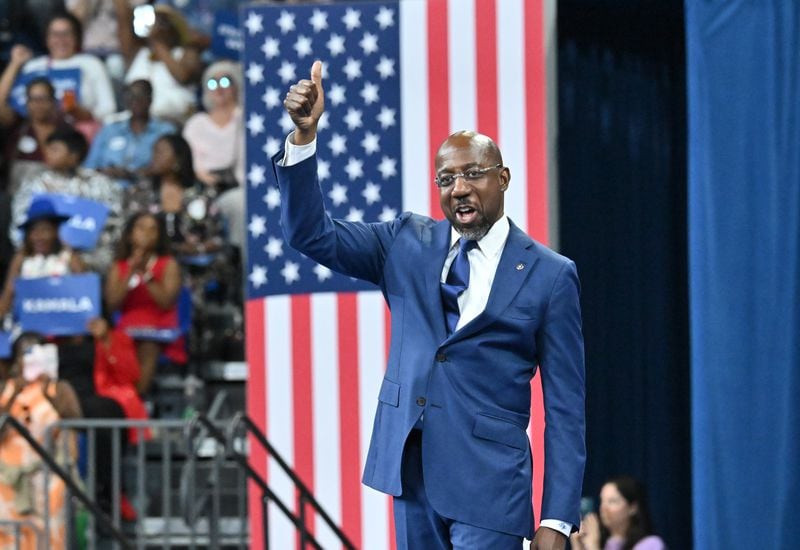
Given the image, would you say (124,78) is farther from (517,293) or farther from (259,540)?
(517,293)

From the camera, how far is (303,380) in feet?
22.4

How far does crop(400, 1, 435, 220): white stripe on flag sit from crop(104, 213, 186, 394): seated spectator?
2.46 meters

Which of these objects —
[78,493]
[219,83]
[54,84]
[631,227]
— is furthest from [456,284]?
[54,84]

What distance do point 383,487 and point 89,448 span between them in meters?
4.21

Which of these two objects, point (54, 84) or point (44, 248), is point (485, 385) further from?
point (54, 84)

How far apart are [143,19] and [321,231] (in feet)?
23.5

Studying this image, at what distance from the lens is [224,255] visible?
921cm

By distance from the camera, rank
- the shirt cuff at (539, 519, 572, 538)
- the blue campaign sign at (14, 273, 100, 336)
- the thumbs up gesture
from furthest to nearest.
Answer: the blue campaign sign at (14, 273, 100, 336) < the shirt cuff at (539, 519, 572, 538) < the thumbs up gesture

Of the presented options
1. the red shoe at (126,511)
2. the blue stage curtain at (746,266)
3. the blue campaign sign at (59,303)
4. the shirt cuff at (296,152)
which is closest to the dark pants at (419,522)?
the shirt cuff at (296,152)

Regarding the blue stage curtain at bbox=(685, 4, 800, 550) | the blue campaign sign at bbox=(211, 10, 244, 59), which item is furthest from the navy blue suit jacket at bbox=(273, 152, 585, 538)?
the blue campaign sign at bbox=(211, 10, 244, 59)

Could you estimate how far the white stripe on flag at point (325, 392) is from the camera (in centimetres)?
678

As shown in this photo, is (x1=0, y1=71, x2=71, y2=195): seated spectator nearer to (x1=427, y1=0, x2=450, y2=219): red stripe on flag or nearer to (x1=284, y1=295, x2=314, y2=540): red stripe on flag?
(x1=284, y1=295, x2=314, y2=540): red stripe on flag

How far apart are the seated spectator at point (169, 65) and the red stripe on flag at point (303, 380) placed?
12.2ft

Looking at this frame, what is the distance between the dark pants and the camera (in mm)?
3758
